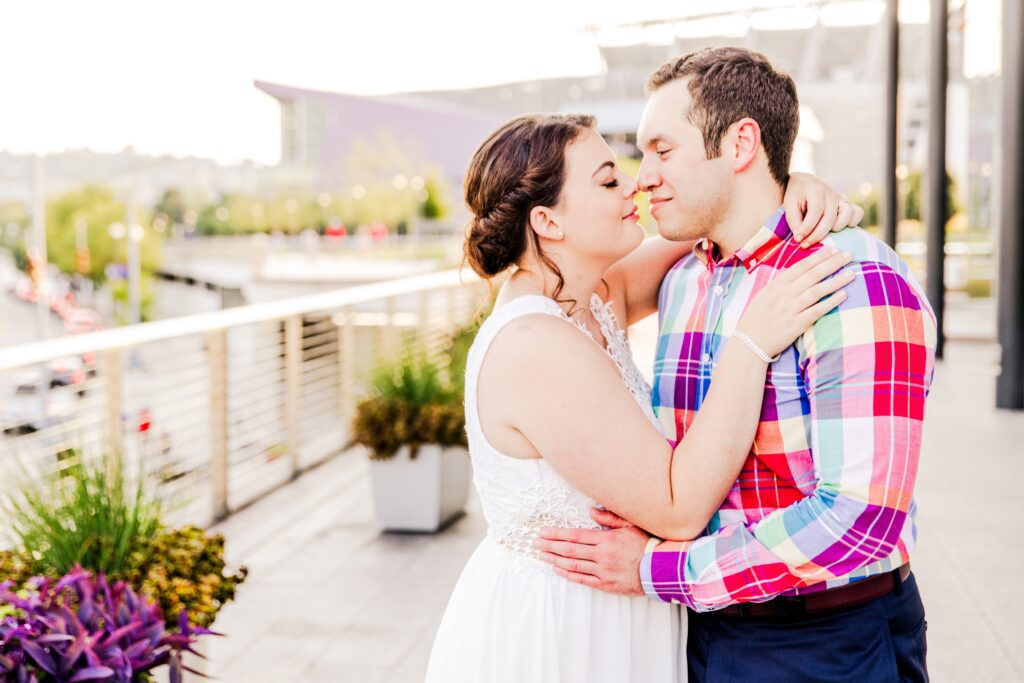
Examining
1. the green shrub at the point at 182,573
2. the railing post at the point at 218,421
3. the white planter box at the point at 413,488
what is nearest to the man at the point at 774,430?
the green shrub at the point at 182,573

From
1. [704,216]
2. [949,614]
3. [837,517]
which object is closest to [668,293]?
[704,216]

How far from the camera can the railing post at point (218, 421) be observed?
17.2 ft

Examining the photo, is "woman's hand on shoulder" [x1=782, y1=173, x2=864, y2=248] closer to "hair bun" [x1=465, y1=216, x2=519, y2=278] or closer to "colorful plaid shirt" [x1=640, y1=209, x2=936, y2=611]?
"colorful plaid shirt" [x1=640, y1=209, x2=936, y2=611]

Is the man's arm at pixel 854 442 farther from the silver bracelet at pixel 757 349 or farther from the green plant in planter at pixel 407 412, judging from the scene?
the green plant in planter at pixel 407 412

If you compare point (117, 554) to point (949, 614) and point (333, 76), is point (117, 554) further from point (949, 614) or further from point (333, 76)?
point (333, 76)

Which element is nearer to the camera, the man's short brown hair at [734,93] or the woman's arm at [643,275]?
the man's short brown hair at [734,93]

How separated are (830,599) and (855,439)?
28 cm

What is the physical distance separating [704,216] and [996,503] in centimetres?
386

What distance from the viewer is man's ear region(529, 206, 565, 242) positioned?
1.83 m

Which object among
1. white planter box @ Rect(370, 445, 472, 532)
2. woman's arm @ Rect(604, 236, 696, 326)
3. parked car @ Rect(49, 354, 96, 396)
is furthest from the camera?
white planter box @ Rect(370, 445, 472, 532)

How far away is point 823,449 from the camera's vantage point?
147 cm

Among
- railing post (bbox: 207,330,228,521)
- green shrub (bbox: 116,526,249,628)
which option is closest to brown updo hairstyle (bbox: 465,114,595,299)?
green shrub (bbox: 116,526,249,628)

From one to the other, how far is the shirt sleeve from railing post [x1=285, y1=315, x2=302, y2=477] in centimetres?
485

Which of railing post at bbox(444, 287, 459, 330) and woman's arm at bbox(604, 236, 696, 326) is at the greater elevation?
woman's arm at bbox(604, 236, 696, 326)
